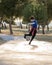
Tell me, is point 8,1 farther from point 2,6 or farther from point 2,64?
point 2,64

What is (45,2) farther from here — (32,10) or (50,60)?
(50,60)

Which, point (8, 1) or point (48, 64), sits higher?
point (8, 1)

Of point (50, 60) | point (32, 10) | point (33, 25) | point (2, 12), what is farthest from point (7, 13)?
point (50, 60)

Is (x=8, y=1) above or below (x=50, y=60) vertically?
above

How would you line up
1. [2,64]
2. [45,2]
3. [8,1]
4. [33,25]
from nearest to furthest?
[2,64], [33,25], [8,1], [45,2]

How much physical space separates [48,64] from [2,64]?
1.68 m

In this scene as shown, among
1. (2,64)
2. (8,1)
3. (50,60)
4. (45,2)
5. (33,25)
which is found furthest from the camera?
(45,2)

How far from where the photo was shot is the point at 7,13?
33500 millimetres

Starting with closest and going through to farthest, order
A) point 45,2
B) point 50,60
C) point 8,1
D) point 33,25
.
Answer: point 50,60 → point 33,25 → point 8,1 → point 45,2

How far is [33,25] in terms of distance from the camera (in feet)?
59.6

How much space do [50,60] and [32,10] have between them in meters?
21.6

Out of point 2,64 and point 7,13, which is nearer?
point 2,64

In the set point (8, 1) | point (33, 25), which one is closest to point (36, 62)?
point (33, 25)

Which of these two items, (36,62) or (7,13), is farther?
(7,13)
